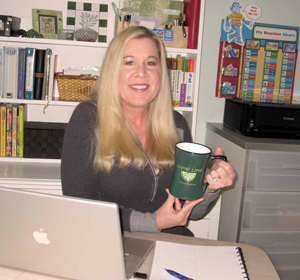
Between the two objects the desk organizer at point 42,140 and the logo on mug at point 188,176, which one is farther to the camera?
the desk organizer at point 42,140

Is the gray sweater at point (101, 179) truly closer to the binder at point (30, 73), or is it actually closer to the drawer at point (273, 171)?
the drawer at point (273, 171)

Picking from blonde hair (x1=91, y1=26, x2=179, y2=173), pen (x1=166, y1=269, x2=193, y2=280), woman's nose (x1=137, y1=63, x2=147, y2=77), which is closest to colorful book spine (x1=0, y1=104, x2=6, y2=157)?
blonde hair (x1=91, y1=26, x2=179, y2=173)

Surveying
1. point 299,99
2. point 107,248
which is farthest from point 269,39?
point 107,248

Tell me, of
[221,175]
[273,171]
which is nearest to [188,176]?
[221,175]

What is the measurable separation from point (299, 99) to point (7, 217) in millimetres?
2287

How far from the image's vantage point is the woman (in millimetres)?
1183

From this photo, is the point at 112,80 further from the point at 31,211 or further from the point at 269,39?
the point at 269,39

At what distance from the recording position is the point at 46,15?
2.14 metres

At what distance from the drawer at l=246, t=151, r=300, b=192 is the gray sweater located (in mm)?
628

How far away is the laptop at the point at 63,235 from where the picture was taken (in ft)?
2.10

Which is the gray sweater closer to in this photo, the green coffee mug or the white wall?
the green coffee mug

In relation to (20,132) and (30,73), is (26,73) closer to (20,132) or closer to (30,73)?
(30,73)

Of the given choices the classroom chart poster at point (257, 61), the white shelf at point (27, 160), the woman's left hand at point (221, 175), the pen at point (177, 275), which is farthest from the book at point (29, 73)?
the pen at point (177, 275)

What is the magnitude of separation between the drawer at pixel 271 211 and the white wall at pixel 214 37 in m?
0.70
